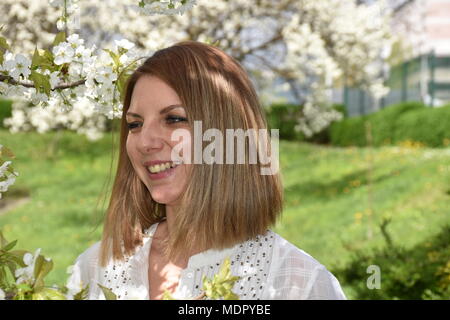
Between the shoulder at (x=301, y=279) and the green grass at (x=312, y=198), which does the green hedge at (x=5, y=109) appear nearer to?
the green grass at (x=312, y=198)

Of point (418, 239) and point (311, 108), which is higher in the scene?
point (311, 108)

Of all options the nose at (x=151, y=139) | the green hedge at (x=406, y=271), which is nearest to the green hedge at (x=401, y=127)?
the green hedge at (x=406, y=271)

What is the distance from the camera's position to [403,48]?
40.3m

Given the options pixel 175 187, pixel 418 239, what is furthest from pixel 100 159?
pixel 175 187

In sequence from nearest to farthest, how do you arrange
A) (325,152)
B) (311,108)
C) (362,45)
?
(362,45)
(311,108)
(325,152)

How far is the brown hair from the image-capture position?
6.23ft

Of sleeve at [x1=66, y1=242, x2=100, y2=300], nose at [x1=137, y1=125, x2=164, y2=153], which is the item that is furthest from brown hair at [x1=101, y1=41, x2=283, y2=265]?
sleeve at [x1=66, y1=242, x2=100, y2=300]

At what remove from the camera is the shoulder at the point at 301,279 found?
5.81 ft

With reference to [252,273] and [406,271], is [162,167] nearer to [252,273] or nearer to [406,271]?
[252,273]

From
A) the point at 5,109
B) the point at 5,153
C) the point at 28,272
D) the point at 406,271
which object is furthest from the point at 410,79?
the point at 28,272

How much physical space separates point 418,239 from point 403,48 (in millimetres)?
34913

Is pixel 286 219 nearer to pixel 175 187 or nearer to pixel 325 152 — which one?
pixel 325 152

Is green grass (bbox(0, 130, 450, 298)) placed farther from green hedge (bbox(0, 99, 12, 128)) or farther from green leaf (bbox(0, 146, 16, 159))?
green leaf (bbox(0, 146, 16, 159))

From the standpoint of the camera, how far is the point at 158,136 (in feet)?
6.24
